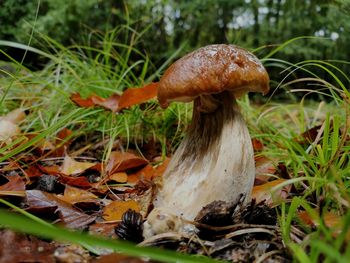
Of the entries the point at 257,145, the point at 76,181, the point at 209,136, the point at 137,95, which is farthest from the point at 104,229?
the point at 257,145

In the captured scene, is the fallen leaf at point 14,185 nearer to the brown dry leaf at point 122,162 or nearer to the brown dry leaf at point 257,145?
the brown dry leaf at point 122,162

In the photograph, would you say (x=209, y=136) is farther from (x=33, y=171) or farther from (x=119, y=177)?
(x=33, y=171)

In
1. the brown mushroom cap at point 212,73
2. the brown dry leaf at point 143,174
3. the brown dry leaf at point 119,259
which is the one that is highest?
the brown mushroom cap at point 212,73

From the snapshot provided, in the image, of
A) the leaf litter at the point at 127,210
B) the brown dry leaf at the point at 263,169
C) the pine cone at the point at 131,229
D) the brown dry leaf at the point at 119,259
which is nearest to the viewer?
the brown dry leaf at the point at 119,259

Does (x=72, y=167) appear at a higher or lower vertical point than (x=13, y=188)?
lower

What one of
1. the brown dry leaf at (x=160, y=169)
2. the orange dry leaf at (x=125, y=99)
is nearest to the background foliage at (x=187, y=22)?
the orange dry leaf at (x=125, y=99)

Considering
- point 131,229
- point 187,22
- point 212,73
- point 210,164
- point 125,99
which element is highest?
point 187,22
